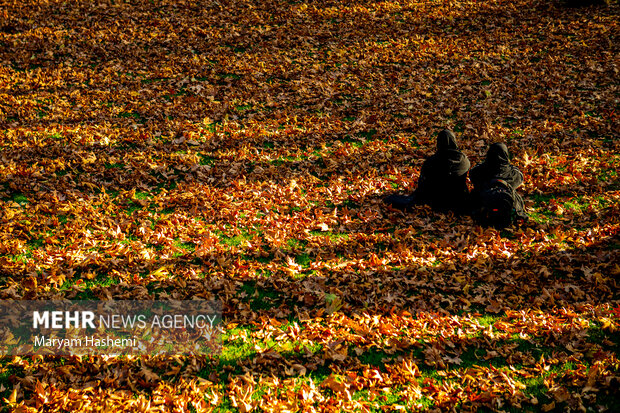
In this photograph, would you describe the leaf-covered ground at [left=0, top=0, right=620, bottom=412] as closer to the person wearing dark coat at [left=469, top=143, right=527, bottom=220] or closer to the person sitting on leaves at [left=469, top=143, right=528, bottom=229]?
the person sitting on leaves at [left=469, top=143, right=528, bottom=229]

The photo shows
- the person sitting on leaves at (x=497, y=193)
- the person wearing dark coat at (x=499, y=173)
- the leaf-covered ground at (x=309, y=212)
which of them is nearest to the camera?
the leaf-covered ground at (x=309, y=212)

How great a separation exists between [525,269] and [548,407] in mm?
2597

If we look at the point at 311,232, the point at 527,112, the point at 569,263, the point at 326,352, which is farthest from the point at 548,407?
the point at 527,112

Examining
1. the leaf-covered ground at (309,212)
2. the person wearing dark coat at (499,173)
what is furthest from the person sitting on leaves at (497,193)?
the leaf-covered ground at (309,212)

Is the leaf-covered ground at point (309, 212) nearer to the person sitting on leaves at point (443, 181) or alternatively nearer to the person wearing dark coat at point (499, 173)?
the person sitting on leaves at point (443, 181)

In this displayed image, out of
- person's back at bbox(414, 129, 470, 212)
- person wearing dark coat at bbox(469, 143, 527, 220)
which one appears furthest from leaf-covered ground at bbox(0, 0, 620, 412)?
person wearing dark coat at bbox(469, 143, 527, 220)

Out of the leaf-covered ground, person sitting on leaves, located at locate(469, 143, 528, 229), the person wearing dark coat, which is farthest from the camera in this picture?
the person wearing dark coat

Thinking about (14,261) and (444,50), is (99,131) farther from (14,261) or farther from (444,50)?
(444,50)

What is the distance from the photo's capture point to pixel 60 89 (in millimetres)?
11586

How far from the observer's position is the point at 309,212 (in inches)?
302

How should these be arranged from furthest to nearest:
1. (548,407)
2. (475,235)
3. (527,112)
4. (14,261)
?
(527,112), (475,235), (14,261), (548,407)

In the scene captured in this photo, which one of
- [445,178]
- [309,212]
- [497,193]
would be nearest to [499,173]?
[497,193]

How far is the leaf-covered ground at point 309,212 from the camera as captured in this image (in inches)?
176

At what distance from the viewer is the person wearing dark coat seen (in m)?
7.20
